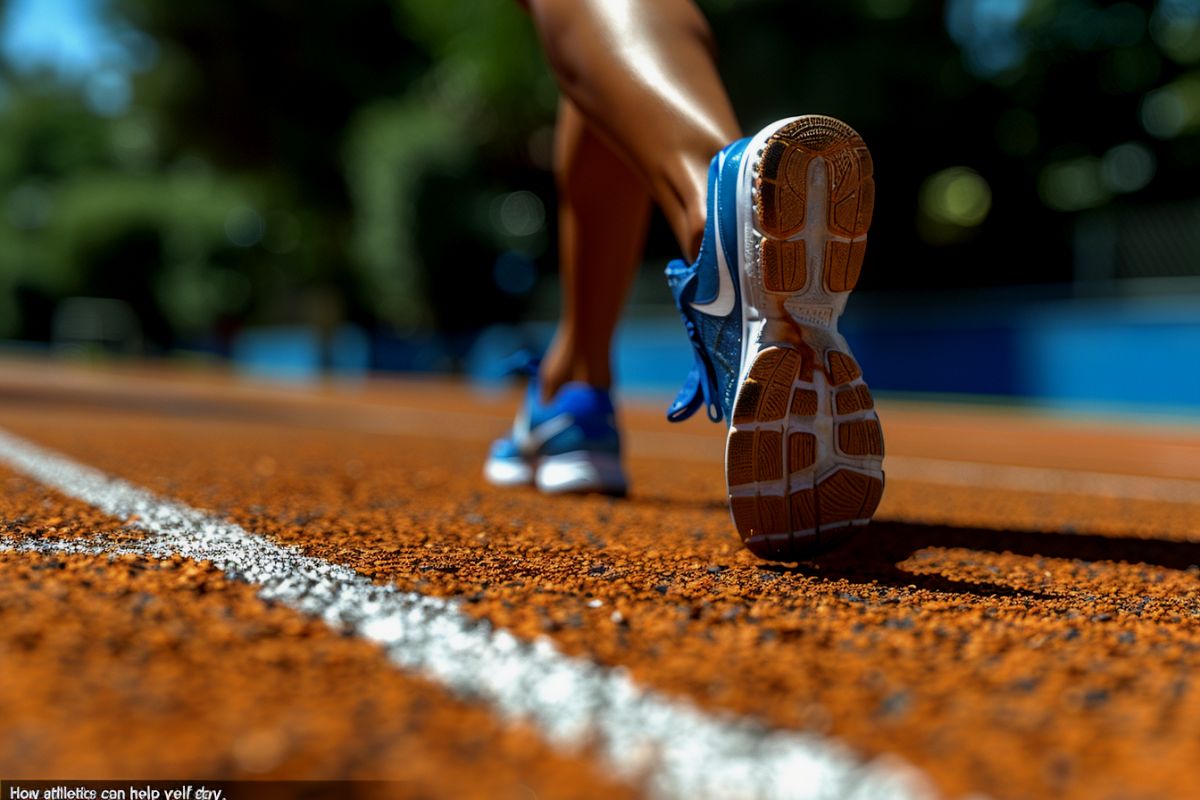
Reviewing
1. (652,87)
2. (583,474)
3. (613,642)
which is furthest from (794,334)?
(583,474)

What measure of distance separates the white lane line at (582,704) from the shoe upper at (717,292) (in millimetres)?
568

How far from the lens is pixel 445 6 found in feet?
54.1

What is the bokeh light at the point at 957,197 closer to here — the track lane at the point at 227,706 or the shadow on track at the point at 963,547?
the shadow on track at the point at 963,547

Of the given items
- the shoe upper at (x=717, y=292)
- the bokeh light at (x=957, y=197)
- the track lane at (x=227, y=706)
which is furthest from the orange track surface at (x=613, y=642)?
the bokeh light at (x=957, y=197)

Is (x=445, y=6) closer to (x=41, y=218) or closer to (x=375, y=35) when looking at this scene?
(x=375, y=35)

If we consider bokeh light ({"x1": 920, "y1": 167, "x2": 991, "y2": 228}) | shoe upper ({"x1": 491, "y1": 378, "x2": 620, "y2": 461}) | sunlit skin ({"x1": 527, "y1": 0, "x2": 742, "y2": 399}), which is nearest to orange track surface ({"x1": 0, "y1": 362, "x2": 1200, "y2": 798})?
shoe upper ({"x1": 491, "y1": 378, "x2": 620, "y2": 461})

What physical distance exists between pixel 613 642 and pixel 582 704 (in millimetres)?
183

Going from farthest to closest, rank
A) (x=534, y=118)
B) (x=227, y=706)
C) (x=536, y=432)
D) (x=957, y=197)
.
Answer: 1. (x=957, y=197)
2. (x=534, y=118)
3. (x=536, y=432)
4. (x=227, y=706)

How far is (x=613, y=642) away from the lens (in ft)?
3.39

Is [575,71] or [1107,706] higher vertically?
[575,71]

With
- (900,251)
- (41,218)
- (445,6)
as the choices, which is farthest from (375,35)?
(41,218)

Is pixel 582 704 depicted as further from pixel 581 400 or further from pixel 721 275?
pixel 581 400

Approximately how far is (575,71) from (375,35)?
20.6 m

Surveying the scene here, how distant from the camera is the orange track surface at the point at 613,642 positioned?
29.9 inches
